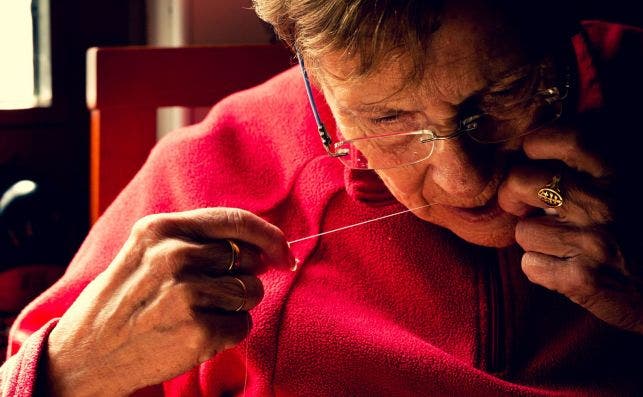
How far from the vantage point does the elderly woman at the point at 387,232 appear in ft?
3.17

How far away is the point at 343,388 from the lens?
1.21 m

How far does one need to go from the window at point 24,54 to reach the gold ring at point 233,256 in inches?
51.9

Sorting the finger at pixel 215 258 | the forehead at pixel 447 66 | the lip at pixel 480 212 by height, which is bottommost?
the finger at pixel 215 258

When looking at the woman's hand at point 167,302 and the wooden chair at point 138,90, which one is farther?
the wooden chair at point 138,90

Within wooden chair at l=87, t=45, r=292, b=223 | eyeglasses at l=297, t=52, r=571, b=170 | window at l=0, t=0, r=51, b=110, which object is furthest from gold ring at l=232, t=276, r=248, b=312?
window at l=0, t=0, r=51, b=110

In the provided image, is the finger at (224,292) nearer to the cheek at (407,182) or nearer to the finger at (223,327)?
the finger at (223,327)

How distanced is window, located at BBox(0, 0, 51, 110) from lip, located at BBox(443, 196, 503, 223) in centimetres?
142

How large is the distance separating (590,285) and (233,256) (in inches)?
19.3

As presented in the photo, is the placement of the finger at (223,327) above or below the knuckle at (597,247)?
below

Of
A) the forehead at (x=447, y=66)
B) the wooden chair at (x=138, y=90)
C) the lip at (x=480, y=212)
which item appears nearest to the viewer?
the forehead at (x=447, y=66)

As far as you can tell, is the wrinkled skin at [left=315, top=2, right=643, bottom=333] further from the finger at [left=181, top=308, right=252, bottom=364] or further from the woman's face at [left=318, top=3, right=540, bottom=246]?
the finger at [left=181, top=308, right=252, bottom=364]

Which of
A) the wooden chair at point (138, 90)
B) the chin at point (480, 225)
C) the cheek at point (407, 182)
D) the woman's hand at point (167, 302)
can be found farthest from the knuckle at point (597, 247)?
the wooden chair at point (138, 90)

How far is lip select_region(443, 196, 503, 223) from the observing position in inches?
A: 43.6

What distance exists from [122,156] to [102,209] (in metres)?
0.11
